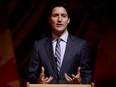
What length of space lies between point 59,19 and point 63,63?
0.21 m

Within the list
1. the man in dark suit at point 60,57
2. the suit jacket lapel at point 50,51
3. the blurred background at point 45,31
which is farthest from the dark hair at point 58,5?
the blurred background at point 45,31

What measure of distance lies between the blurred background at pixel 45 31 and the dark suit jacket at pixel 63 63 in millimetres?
1136

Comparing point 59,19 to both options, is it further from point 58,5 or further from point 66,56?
point 66,56

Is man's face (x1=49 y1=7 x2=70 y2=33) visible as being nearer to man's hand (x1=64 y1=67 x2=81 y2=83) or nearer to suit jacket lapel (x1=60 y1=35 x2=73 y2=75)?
suit jacket lapel (x1=60 y1=35 x2=73 y2=75)

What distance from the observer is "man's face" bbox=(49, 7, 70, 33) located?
1.71 metres

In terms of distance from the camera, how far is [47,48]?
5.68 ft

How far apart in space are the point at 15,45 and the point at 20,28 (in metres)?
0.15

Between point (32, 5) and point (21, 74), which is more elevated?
point (32, 5)

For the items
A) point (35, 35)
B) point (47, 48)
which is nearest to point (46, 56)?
point (47, 48)

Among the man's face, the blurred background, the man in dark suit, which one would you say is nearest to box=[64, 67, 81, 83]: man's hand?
the man in dark suit

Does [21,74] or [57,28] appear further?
[21,74]

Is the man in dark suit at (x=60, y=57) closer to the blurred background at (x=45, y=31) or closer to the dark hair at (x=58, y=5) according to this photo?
the dark hair at (x=58, y=5)

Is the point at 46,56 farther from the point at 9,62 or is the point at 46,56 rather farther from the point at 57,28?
the point at 9,62

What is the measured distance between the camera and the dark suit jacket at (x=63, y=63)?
1702mm
